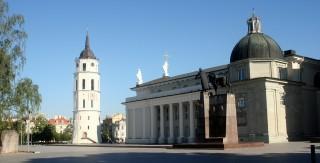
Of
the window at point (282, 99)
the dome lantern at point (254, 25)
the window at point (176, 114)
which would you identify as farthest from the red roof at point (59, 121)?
the window at point (282, 99)

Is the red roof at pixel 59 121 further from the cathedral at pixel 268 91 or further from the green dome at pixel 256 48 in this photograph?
the green dome at pixel 256 48

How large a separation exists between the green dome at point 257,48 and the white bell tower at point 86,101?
192 feet

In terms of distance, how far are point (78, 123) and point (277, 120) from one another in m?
65.5

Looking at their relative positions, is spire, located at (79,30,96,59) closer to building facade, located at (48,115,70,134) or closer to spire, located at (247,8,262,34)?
spire, located at (247,8,262,34)

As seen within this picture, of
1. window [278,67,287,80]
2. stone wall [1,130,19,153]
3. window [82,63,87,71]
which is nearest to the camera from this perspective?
stone wall [1,130,19,153]

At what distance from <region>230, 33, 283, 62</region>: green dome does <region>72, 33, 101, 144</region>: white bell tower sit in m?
58.4

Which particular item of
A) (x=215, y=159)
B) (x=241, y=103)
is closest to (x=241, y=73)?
(x=241, y=103)

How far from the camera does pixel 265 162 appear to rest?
64.3 ft

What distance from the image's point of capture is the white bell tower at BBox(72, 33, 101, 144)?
368 ft

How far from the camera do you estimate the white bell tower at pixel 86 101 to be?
11225 cm

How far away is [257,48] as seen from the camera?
2461 inches

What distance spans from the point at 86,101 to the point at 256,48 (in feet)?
205

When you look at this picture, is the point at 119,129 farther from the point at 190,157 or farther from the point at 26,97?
the point at 190,157

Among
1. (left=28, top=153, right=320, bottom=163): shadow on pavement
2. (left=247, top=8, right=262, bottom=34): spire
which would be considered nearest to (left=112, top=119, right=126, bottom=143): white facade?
(left=247, top=8, right=262, bottom=34): spire
